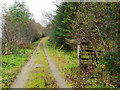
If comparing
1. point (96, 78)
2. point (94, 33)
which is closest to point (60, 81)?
point (96, 78)

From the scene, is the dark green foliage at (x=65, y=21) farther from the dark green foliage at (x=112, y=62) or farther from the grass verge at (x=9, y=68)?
the dark green foliage at (x=112, y=62)

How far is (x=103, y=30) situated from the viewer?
631cm

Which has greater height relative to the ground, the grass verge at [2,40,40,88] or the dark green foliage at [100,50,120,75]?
the dark green foliage at [100,50,120,75]

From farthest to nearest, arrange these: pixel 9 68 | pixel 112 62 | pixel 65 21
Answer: pixel 65 21, pixel 9 68, pixel 112 62

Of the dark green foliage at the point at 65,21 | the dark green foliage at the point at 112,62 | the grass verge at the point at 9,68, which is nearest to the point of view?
the dark green foliage at the point at 112,62

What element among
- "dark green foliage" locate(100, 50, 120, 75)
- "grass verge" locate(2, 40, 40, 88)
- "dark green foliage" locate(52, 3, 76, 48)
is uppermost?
"dark green foliage" locate(52, 3, 76, 48)

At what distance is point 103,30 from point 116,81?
3.10m

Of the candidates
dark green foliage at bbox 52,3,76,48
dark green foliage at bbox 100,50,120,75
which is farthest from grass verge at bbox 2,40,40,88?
dark green foliage at bbox 52,3,76,48

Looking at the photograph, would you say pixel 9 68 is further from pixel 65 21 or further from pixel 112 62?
pixel 65 21

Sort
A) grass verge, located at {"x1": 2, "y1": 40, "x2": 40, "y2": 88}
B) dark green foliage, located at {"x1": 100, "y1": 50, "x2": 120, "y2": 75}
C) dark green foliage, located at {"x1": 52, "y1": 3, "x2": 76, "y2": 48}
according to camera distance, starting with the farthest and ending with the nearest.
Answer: dark green foliage, located at {"x1": 52, "y1": 3, "x2": 76, "y2": 48} → grass verge, located at {"x1": 2, "y1": 40, "x2": 40, "y2": 88} → dark green foliage, located at {"x1": 100, "y1": 50, "x2": 120, "y2": 75}

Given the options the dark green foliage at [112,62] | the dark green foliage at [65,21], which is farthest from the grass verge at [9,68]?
the dark green foliage at [65,21]

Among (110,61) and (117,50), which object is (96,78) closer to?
(110,61)

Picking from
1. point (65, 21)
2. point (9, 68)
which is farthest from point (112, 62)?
point (65, 21)

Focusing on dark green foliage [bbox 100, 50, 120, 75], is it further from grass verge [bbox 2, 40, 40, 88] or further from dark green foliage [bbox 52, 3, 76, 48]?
dark green foliage [bbox 52, 3, 76, 48]
